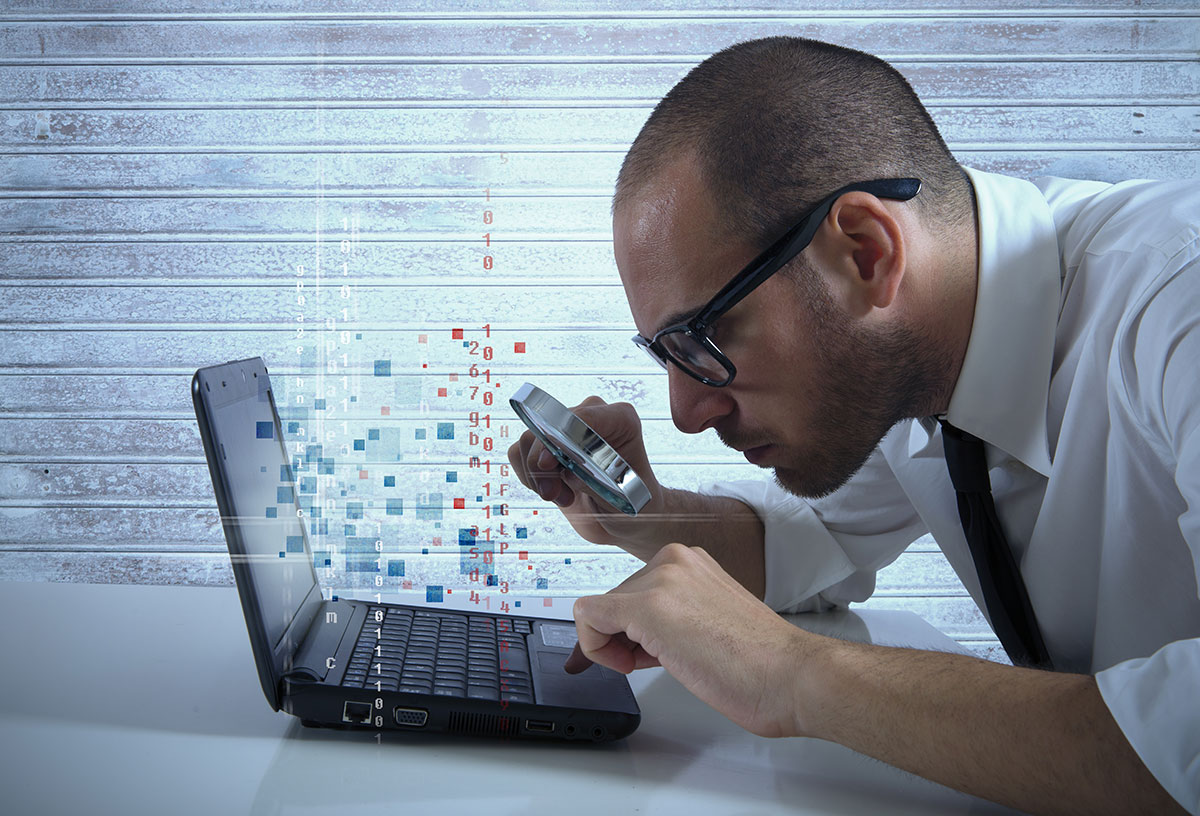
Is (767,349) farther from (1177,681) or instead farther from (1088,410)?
(1177,681)

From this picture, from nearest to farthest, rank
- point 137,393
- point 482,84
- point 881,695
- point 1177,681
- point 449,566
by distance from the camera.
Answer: point 1177,681, point 881,695, point 449,566, point 137,393, point 482,84

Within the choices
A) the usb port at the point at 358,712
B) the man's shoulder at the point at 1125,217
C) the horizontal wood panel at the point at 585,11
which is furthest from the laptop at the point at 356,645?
the horizontal wood panel at the point at 585,11

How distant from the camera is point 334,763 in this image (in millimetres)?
Answer: 607

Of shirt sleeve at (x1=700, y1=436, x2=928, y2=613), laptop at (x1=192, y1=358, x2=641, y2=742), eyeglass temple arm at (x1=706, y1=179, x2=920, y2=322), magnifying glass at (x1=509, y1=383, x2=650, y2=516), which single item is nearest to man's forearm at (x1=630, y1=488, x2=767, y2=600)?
shirt sleeve at (x1=700, y1=436, x2=928, y2=613)

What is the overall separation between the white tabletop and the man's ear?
447 millimetres

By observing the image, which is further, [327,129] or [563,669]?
[327,129]

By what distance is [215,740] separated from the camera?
64 centimetres

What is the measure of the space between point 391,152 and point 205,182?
28 centimetres

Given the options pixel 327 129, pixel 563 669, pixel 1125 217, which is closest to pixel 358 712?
pixel 563 669

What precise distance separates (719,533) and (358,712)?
2.08 feet

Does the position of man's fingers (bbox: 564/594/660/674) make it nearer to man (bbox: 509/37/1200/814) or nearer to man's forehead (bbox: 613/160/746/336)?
man (bbox: 509/37/1200/814)

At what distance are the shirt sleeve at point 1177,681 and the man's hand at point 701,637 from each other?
21cm

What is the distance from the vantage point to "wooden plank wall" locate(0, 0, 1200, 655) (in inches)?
43.8

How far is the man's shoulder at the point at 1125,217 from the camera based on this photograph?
0.69 m
